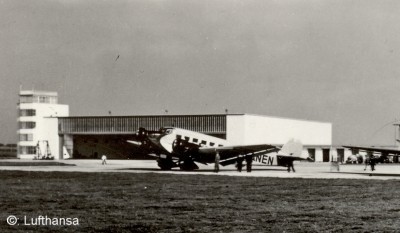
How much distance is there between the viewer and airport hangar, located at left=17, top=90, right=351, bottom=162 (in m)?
86.3

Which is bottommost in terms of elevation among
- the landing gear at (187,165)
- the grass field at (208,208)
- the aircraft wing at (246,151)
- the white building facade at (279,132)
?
the grass field at (208,208)

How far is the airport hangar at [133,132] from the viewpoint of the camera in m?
86.3

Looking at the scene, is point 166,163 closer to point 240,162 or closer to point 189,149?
point 189,149

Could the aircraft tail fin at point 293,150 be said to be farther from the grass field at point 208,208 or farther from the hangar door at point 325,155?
the hangar door at point 325,155

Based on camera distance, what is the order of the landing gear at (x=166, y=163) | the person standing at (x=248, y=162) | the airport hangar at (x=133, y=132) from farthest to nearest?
1. the airport hangar at (x=133, y=132)
2. the landing gear at (x=166, y=163)
3. the person standing at (x=248, y=162)

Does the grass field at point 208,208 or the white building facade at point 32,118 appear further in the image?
the white building facade at point 32,118

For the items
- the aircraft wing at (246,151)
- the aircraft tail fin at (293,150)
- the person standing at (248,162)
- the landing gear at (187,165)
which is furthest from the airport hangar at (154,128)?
the person standing at (248,162)

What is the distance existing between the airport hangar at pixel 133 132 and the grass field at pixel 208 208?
188 feet

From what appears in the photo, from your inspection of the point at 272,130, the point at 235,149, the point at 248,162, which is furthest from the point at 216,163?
the point at 272,130

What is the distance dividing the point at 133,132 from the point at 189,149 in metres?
45.9

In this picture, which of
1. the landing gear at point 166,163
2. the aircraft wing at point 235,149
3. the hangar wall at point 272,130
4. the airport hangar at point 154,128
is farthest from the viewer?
the airport hangar at point 154,128

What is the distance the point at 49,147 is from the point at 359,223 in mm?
86471

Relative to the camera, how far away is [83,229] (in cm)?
1363

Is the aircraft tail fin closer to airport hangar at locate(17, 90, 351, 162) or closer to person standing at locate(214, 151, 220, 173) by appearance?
person standing at locate(214, 151, 220, 173)
